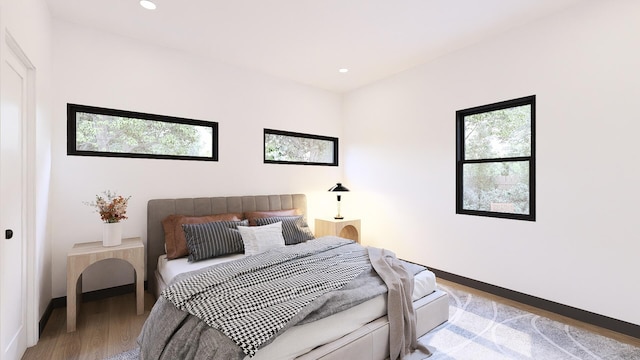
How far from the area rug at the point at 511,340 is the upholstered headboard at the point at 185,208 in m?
1.19

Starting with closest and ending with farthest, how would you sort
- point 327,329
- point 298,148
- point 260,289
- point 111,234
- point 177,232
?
point 327,329 < point 260,289 < point 111,234 < point 177,232 < point 298,148

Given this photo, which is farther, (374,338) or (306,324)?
(374,338)

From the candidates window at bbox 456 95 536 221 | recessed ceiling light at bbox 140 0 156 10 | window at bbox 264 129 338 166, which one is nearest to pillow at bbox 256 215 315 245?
window at bbox 264 129 338 166

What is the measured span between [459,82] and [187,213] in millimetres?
3564

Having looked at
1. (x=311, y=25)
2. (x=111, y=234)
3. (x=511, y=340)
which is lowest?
(x=511, y=340)

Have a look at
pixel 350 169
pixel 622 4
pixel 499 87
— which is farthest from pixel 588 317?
pixel 350 169

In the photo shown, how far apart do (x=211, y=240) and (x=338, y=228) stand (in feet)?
6.26

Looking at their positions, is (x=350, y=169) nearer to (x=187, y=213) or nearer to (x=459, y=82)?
(x=459, y=82)

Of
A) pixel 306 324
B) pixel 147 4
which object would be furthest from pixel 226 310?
pixel 147 4

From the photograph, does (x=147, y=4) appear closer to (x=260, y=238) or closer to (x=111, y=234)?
(x=111, y=234)

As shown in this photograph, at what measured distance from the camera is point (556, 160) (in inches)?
109

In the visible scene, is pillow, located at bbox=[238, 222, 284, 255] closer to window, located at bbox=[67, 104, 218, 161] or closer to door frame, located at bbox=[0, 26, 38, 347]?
window, located at bbox=[67, 104, 218, 161]

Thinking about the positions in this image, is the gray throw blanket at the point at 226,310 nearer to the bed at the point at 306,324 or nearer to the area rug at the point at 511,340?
the bed at the point at 306,324

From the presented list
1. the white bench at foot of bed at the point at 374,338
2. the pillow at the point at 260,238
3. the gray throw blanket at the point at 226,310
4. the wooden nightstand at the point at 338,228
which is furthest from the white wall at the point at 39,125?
the wooden nightstand at the point at 338,228
